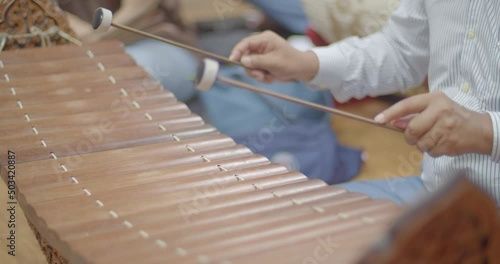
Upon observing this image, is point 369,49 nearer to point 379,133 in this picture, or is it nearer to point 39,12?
point 39,12

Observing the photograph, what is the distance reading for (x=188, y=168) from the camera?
1.18 metres

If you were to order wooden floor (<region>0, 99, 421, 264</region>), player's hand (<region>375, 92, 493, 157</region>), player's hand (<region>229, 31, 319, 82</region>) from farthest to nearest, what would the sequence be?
wooden floor (<region>0, 99, 421, 264</region>) → player's hand (<region>229, 31, 319, 82</region>) → player's hand (<region>375, 92, 493, 157</region>)

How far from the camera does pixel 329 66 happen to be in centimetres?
157

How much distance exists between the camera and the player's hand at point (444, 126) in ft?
3.89

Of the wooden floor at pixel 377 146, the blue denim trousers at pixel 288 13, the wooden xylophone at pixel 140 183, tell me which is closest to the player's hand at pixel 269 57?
the wooden xylophone at pixel 140 183

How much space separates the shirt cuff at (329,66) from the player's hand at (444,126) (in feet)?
1.17

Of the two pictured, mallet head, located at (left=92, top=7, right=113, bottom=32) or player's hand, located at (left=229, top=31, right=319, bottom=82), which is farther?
player's hand, located at (left=229, top=31, right=319, bottom=82)

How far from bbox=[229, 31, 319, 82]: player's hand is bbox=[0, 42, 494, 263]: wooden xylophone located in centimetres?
18

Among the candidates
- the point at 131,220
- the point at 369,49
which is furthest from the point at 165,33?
the point at 131,220

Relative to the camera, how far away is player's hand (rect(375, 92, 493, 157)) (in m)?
1.19

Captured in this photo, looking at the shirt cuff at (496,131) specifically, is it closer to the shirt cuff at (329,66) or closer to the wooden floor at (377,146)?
the shirt cuff at (329,66)

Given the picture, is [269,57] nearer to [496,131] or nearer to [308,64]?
[308,64]

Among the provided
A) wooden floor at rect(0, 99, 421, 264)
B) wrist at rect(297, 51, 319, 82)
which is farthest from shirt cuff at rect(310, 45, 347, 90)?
wooden floor at rect(0, 99, 421, 264)

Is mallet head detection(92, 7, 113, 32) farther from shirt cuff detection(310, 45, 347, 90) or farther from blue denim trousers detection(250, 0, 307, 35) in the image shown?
blue denim trousers detection(250, 0, 307, 35)
